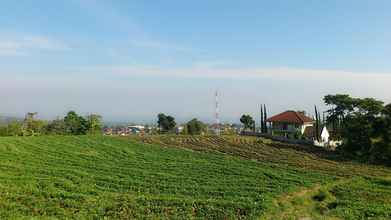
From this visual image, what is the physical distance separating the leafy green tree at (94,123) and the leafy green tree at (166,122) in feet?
61.9

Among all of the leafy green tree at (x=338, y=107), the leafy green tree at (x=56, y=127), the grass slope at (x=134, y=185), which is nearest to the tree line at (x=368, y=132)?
the leafy green tree at (x=338, y=107)

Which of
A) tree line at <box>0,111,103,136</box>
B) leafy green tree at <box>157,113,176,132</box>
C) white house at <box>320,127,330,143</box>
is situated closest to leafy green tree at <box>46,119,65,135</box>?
tree line at <box>0,111,103,136</box>

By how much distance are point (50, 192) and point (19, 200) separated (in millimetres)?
2114

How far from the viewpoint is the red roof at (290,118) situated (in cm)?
9061

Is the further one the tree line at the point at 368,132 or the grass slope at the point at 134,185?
the tree line at the point at 368,132

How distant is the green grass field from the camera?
22.5 meters

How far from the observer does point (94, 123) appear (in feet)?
306

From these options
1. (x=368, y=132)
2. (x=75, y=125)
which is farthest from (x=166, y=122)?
(x=368, y=132)

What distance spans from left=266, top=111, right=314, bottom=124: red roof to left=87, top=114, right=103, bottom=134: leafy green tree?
138 ft

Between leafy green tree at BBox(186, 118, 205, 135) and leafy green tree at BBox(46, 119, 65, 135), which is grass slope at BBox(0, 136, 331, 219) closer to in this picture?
leafy green tree at BBox(46, 119, 65, 135)

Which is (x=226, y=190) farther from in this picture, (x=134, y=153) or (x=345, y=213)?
(x=134, y=153)

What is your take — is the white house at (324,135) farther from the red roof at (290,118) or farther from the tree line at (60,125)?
the tree line at (60,125)

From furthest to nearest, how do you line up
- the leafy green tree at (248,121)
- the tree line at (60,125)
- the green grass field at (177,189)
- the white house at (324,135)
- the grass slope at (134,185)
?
the leafy green tree at (248,121) < the tree line at (60,125) < the white house at (324,135) < the green grass field at (177,189) < the grass slope at (134,185)

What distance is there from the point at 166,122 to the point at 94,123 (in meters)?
22.3
